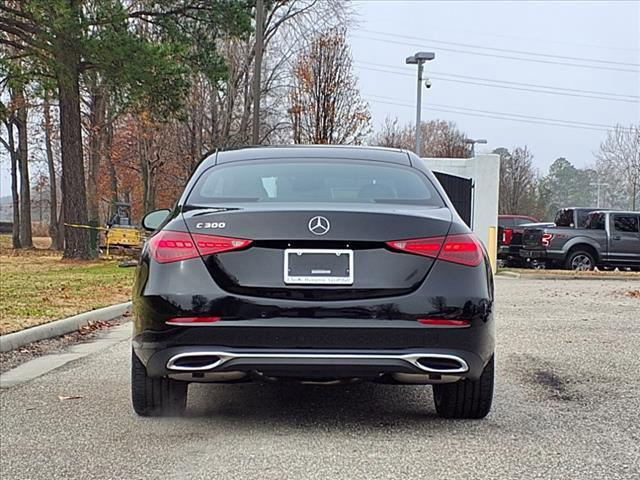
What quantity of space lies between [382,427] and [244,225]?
1362mm

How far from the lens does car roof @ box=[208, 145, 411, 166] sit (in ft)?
15.6

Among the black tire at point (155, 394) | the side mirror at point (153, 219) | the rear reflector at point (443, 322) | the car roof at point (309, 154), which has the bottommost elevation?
the black tire at point (155, 394)

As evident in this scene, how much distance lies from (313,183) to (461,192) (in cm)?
1378

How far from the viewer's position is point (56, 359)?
6.39 meters

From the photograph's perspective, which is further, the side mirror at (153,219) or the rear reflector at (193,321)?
the side mirror at (153,219)

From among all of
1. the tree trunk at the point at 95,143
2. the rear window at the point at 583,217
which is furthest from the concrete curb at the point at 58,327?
the tree trunk at the point at 95,143

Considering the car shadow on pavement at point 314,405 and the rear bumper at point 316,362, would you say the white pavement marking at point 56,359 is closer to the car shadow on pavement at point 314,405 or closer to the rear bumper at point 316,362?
the car shadow on pavement at point 314,405

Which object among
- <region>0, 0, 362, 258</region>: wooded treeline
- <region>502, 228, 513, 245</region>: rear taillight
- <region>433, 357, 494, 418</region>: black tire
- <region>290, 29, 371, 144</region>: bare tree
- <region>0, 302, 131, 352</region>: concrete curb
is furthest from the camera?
<region>290, 29, 371, 144</region>: bare tree

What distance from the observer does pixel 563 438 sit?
3.95 meters

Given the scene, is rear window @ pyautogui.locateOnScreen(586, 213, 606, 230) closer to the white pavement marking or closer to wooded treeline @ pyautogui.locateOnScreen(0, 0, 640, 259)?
wooded treeline @ pyautogui.locateOnScreen(0, 0, 640, 259)

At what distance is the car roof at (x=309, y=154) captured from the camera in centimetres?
476

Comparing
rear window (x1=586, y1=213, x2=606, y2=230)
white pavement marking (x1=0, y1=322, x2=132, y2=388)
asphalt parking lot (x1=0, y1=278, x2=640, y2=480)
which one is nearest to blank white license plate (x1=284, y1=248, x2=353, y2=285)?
asphalt parking lot (x1=0, y1=278, x2=640, y2=480)

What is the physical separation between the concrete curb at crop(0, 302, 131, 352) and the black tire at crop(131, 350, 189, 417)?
9.21ft

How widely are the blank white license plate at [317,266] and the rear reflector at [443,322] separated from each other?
40cm
